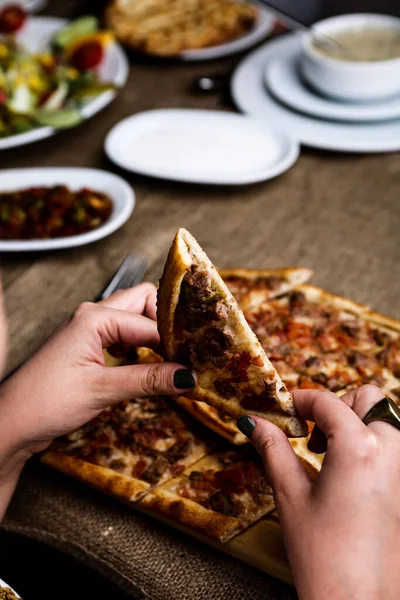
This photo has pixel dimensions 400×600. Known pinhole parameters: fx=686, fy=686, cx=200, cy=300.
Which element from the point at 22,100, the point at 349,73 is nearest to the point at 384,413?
the point at 349,73

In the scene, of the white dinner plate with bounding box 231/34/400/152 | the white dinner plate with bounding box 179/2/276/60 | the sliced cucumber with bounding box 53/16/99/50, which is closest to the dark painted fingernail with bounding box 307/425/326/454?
the white dinner plate with bounding box 231/34/400/152

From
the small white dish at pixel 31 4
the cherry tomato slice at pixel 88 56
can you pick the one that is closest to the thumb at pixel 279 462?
the cherry tomato slice at pixel 88 56

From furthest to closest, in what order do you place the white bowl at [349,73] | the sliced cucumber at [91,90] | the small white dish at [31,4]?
the small white dish at [31,4] → the sliced cucumber at [91,90] → the white bowl at [349,73]

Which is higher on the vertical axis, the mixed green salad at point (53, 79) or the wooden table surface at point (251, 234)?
the mixed green salad at point (53, 79)

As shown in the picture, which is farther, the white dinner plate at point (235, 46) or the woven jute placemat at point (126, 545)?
the white dinner plate at point (235, 46)

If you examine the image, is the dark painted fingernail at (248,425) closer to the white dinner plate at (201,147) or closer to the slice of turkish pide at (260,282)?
the slice of turkish pide at (260,282)

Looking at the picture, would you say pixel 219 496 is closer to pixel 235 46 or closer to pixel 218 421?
pixel 218 421
